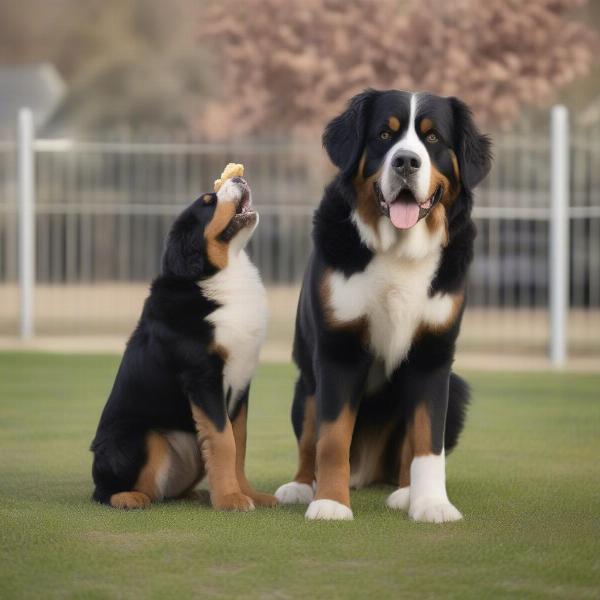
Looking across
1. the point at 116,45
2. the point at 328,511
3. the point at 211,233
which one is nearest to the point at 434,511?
the point at 328,511

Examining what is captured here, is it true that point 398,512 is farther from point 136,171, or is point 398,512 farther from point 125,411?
point 136,171

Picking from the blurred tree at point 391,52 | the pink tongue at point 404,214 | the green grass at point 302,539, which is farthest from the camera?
the blurred tree at point 391,52

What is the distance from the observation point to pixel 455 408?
625cm

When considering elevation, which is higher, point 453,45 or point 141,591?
point 453,45

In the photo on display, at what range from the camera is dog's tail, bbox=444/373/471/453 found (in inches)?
246

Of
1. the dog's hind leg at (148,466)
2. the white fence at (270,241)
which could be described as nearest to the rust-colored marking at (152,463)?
the dog's hind leg at (148,466)

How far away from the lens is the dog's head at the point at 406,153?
5.28 metres

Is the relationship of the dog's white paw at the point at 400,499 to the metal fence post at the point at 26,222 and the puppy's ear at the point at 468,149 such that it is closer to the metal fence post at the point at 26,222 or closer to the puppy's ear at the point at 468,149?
the puppy's ear at the point at 468,149

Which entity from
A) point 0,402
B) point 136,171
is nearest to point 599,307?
point 136,171

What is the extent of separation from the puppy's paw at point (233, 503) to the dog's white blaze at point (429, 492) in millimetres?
692

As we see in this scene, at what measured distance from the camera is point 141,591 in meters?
4.23

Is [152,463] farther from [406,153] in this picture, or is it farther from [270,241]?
[270,241]

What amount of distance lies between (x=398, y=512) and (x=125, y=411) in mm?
1257

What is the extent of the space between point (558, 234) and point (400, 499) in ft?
29.9
